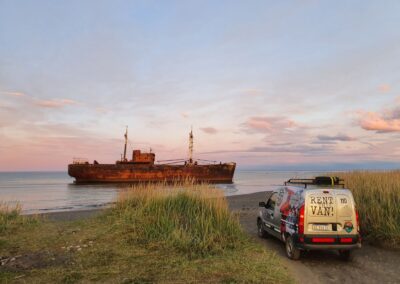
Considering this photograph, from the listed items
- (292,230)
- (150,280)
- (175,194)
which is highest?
(175,194)

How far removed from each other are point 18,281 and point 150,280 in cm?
225

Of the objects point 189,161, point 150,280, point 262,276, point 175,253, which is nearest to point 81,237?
point 175,253

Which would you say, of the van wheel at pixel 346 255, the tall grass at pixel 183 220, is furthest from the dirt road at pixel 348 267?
the tall grass at pixel 183 220

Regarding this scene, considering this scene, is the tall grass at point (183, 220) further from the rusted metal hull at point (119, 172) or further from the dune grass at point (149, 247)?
the rusted metal hull at point (119, 172)

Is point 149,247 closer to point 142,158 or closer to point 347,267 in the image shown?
point 347,267

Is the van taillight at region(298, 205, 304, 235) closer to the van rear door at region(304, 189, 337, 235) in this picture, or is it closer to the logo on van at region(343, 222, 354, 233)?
the van rear door at region(304, 189, 337, 235)

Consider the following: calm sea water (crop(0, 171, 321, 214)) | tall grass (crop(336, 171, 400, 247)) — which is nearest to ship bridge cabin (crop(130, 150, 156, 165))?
calm sea water (crop(0, 171, 321, 214))

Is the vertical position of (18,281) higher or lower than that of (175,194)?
lower

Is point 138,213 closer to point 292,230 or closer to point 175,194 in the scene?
point 175,194

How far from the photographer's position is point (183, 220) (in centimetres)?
921

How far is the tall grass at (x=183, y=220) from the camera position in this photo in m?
8.02

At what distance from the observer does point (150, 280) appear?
5828 mm

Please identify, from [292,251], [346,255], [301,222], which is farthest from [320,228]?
[346,255]

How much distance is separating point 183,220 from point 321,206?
3.71m
